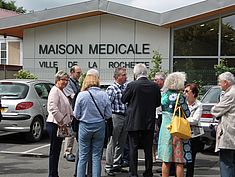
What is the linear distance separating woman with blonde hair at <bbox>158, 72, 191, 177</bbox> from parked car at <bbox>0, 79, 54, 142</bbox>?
5.48 metres

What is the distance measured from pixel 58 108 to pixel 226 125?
2576 mm

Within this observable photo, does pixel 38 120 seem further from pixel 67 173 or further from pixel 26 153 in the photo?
pixel 67 173

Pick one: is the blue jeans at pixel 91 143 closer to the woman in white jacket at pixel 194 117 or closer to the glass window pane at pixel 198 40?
the woman in white jacket at pixel 194 117

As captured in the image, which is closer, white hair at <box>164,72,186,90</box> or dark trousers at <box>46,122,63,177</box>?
white hair at <box>164,72,186,90</box>

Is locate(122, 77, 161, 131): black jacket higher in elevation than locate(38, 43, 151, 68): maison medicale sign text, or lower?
lower

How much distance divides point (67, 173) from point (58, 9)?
12555 mm

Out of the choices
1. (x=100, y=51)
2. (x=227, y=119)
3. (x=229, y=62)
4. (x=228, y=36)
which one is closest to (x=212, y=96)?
(x=227, y=119)

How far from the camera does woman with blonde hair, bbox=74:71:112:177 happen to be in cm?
683

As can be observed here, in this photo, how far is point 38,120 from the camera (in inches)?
473

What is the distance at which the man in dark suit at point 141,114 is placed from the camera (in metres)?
7.60

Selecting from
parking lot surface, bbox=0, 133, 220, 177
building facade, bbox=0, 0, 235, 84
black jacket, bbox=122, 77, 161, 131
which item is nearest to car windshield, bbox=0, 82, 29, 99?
parking lot surface, bbox=0, 133, 220, 177

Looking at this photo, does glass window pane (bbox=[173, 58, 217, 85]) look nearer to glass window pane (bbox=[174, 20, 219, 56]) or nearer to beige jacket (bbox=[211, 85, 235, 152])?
glass window pane (bbox=[174, 20, 219, 56])

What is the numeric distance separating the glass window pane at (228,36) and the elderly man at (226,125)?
42.6 feet

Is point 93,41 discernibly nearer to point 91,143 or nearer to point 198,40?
point 198,40
